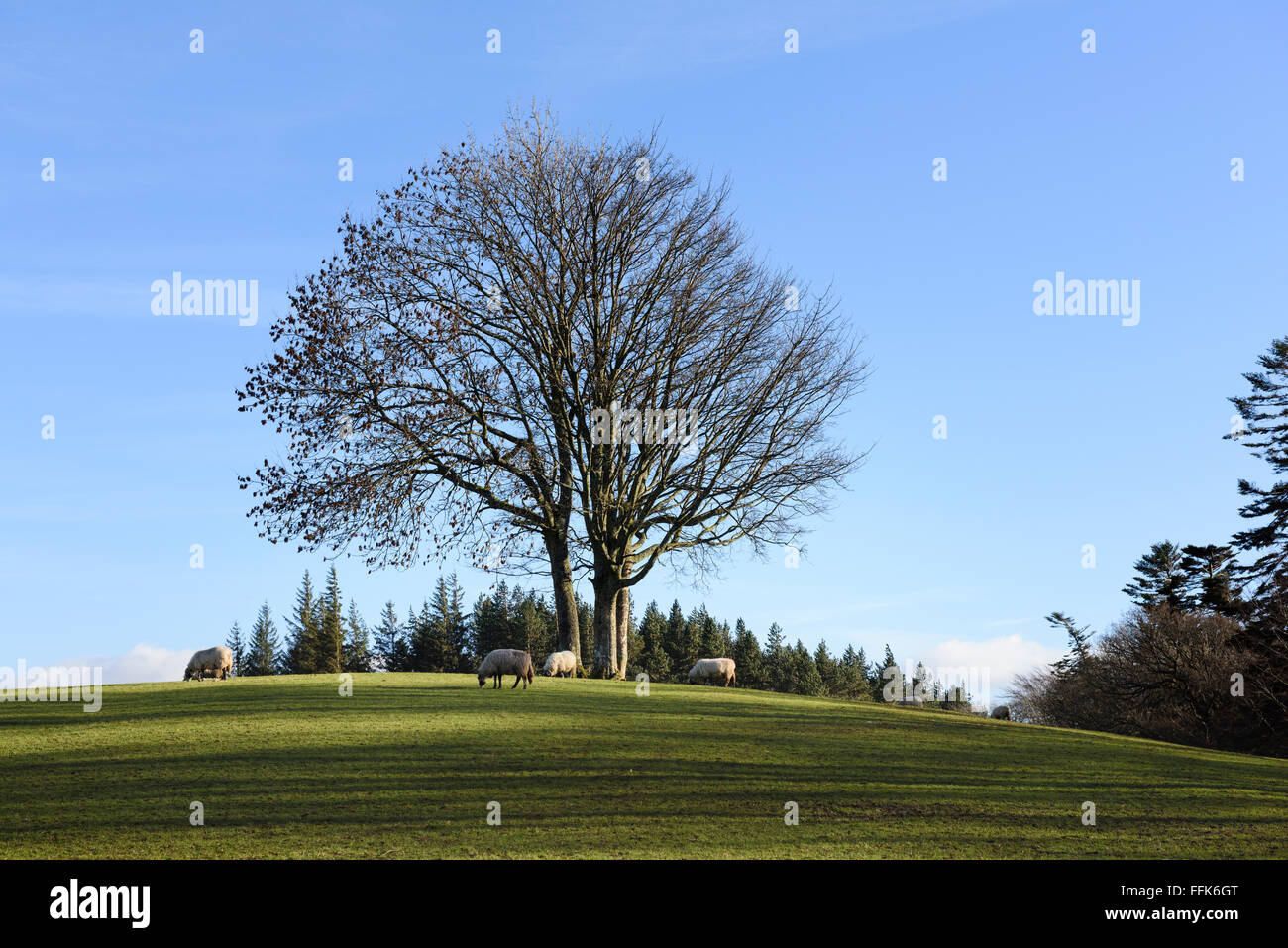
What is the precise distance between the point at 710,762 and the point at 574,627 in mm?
17240

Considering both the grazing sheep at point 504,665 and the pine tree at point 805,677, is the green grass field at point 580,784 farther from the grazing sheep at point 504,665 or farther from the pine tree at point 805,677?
the pine tree at point 805,677

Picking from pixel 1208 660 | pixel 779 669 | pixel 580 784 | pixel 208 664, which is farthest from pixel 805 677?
pixel 580 784

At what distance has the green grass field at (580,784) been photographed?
12.6m

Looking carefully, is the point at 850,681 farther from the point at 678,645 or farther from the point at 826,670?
the point at 678,645

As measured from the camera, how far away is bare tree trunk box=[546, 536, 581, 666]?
111 feet

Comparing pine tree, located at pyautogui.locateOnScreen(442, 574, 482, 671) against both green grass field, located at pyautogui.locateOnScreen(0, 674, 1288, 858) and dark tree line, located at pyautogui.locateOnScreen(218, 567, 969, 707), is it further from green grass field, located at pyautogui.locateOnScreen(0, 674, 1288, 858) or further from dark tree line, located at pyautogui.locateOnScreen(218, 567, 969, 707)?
green grass field, located at pyautogui.locateOnScreen(0, 674, 1288, 858)

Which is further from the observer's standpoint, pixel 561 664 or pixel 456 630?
pixel 456 630

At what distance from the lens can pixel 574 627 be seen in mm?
34281

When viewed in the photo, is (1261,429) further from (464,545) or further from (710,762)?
(710,762)

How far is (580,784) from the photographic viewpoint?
1542 cm

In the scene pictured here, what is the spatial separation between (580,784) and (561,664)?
15808 mm

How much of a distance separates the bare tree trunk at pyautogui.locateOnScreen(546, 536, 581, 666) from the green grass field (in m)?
9.56

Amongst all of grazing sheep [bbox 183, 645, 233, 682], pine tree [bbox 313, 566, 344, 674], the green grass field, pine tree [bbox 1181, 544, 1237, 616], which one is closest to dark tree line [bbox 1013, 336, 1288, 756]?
pine tree [bbox 1181, 544, 1237, 616]
